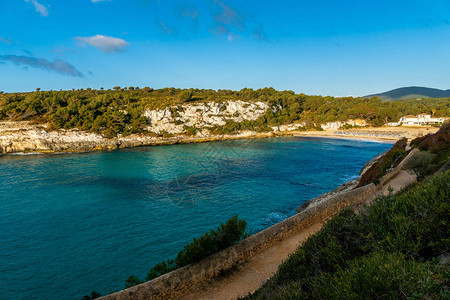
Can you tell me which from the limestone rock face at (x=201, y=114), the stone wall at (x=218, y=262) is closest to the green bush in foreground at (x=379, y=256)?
the stone wall at (x=218, y=262)

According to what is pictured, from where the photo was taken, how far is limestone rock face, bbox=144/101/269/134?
3076 inches

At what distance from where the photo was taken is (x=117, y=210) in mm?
20281

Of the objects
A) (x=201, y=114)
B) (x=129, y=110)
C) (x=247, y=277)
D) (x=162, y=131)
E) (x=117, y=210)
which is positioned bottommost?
(x=117, y=210)

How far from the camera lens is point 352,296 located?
13.0ft

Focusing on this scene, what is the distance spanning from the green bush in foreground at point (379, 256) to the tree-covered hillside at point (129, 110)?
70168mm

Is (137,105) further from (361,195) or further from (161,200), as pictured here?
A: (361,195)

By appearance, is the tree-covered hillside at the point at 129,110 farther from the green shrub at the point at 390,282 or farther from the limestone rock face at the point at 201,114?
the green shrub at the point at 390,282

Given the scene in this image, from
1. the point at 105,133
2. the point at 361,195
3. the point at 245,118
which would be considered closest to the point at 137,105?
the point at 105,133

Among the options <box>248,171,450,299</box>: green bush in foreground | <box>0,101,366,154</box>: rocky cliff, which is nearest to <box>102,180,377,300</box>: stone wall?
<box>248,171,450,299</box>: green bush in foreground

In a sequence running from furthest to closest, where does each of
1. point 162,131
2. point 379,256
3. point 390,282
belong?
1. point 162,131
2. point 379,256
3. point 390,282

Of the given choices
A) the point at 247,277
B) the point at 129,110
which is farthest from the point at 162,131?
the point at 247,277

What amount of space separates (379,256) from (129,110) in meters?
81.8

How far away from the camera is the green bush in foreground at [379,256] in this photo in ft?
12.5

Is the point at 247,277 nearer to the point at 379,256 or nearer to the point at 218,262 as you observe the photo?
the point at 218,262
